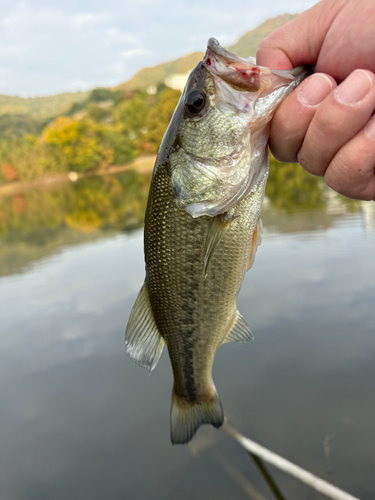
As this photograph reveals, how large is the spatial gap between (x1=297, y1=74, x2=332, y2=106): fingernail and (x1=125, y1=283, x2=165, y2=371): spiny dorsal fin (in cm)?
146

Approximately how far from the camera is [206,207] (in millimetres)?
1927

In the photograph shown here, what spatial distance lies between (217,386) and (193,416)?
324 centimetres

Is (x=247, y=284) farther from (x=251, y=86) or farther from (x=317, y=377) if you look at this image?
(x=251, y=86)

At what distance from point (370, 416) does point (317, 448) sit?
0.92m

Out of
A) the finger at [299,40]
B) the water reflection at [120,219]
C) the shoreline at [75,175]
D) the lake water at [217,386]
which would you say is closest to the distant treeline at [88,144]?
the shoreline at [75,175]

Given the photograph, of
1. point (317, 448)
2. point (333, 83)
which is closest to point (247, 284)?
point (317, 448)

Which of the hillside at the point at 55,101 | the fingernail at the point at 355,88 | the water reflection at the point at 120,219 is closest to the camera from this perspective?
the fingernail at the point at 355,88

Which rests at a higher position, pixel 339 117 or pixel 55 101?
pixel 55 101

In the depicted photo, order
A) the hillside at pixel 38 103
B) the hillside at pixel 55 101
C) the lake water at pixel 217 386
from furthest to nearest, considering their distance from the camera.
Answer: the hillside at pixel 38 103
the hillside at pixel 55 101
the lake water at pixel 217 386

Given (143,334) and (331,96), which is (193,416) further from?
Answer: (331,96)

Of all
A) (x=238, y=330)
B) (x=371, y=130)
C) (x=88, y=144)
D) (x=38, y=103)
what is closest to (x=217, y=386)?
(x=238, y=330)

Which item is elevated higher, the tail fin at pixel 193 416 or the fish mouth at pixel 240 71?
the fish mouth at pixel 240 71

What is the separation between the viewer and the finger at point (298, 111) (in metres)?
1.73

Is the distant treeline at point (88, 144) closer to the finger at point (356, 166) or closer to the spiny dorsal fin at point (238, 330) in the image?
the spiny dorsal fin at point (238, 330)
